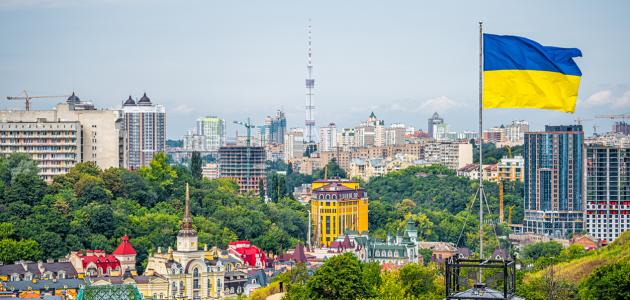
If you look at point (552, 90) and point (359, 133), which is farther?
point (359, 133)

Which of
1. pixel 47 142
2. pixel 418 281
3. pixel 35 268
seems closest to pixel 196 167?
pixel 47 142

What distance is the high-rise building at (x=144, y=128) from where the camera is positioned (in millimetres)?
125000

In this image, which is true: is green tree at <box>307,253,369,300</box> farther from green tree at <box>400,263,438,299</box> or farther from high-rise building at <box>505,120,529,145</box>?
high-rise building at <box>505,120,529,145</box>

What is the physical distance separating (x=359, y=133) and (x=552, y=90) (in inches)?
5022

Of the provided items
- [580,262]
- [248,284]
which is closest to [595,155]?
[248,284]

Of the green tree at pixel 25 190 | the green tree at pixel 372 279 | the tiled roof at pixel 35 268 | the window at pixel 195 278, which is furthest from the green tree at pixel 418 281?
the green tree at pixel 25 190

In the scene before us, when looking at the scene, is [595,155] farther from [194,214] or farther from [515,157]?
[194,214]

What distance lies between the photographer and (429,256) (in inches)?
2258

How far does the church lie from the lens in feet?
138

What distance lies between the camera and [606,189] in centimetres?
7181

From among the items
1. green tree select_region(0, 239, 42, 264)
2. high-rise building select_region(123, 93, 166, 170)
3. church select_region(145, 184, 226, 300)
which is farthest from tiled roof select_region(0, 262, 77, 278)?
high-rise building select_region(123, 93, 166, 170)

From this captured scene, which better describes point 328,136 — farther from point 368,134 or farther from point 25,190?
point 25,190

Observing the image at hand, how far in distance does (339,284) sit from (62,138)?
25.8 m

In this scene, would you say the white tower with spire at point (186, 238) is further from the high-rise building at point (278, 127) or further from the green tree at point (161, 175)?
the high-rise building at point (278, 127)
